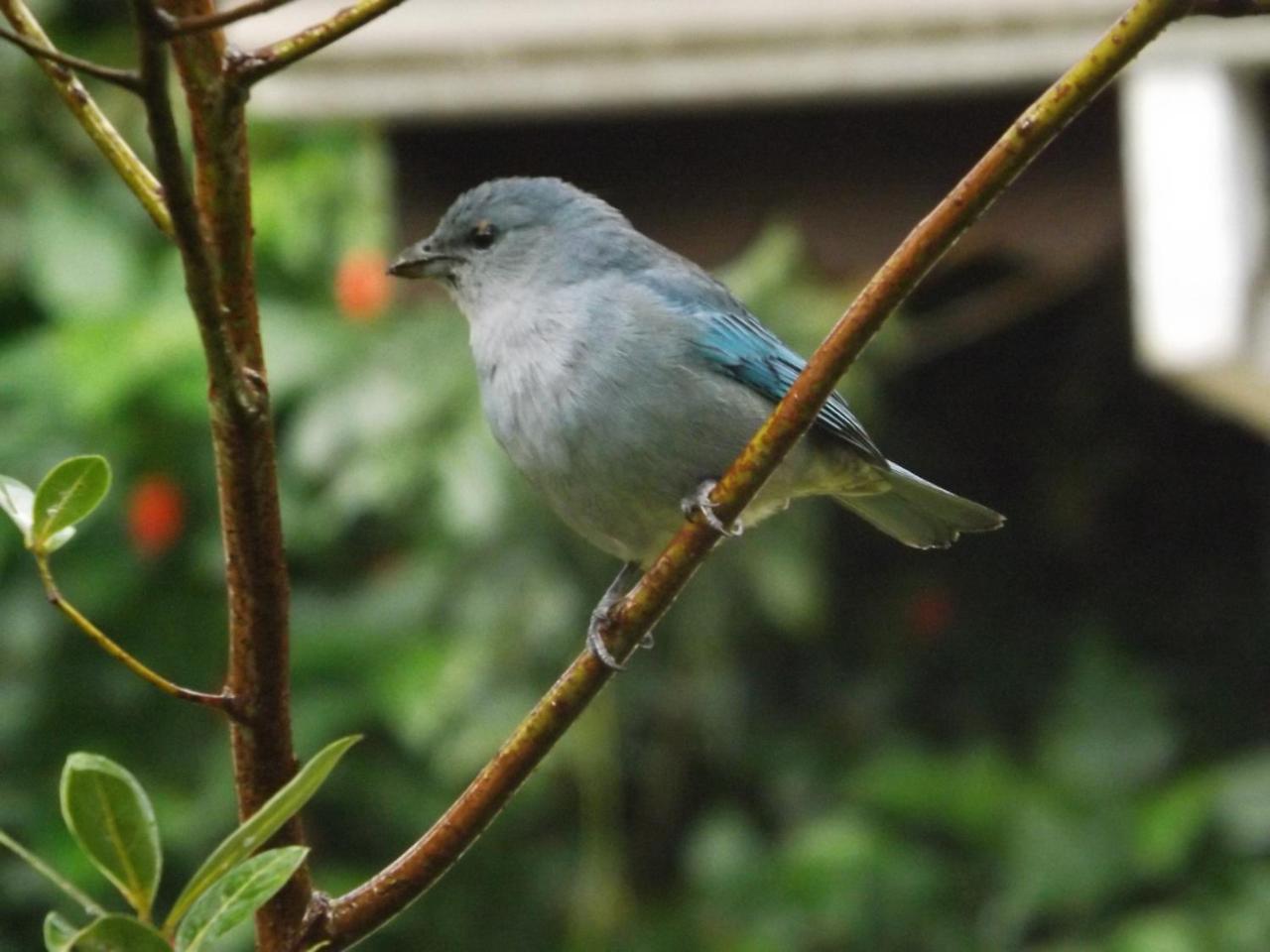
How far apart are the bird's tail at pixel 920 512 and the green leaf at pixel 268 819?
5.15 feet

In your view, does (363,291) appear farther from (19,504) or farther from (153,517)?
(19,504)

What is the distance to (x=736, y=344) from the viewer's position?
2.59m

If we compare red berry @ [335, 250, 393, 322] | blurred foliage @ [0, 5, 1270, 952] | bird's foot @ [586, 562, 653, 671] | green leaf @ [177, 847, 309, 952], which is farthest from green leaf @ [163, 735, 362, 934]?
red berry @ [335, 250, 393, 322]

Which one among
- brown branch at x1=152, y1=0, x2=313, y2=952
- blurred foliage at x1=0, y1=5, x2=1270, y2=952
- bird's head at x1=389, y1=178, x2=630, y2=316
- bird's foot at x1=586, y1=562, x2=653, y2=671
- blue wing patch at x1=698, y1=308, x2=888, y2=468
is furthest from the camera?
blurred foliage at x1=0, y1=5, x2=1270, y2=952

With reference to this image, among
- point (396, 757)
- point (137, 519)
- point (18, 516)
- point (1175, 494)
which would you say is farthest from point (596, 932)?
point (18, 516)

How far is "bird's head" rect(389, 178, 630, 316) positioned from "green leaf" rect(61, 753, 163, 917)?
5.38 feet

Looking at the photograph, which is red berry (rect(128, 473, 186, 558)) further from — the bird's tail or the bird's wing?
→ the bird's tail

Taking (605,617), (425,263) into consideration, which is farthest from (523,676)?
(605,617)

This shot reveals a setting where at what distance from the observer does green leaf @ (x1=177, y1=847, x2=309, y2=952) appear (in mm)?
1045

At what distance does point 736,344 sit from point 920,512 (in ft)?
1.08

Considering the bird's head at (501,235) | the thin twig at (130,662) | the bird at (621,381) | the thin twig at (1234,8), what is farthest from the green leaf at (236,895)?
the bird's head at (501,235)

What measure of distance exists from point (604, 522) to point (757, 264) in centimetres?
A: 163

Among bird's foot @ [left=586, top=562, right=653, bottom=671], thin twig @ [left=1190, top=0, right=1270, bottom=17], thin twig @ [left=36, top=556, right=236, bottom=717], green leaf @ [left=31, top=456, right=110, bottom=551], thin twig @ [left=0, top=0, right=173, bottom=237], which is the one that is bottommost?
bird's foot @ [left=586, top=562, right=653, bottom=671]

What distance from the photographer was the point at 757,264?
3.87 meters
